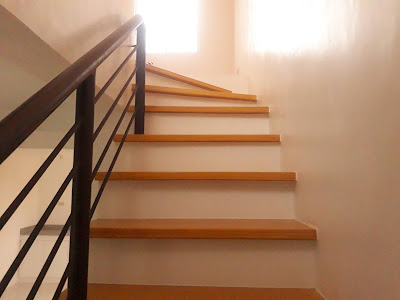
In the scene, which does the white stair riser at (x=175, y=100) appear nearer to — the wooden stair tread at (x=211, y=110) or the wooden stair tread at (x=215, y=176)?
the wooden stair tread at (x=211, y=110)

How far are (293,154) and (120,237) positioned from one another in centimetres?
88

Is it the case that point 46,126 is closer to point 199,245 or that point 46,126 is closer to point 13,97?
point 13,97

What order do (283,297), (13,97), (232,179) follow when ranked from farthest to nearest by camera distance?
(13,97) → (232,179) → (283,297)

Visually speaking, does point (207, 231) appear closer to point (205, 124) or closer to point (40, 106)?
point (40, 106)

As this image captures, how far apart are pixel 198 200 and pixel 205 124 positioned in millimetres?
762

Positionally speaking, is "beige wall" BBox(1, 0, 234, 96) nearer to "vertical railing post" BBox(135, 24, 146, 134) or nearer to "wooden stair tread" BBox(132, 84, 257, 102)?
"vertical railing post" BBox(135, 24, 146, 134)

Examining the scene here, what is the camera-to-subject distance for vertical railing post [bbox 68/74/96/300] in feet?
3.31

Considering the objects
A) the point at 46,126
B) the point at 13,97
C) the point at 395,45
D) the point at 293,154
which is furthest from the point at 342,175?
the point at 46,126

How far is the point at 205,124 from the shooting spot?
220 cm

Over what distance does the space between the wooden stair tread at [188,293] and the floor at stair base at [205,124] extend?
1138 mm

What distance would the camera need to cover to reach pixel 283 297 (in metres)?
1.17

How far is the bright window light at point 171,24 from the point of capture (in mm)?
4340

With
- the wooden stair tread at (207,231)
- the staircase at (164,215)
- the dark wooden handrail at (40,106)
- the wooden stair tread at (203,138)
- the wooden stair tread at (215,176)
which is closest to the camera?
the dark wooden handrail at (40,106)

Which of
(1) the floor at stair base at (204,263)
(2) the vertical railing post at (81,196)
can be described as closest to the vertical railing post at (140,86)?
(1) the floor at stair base at (204,263)
